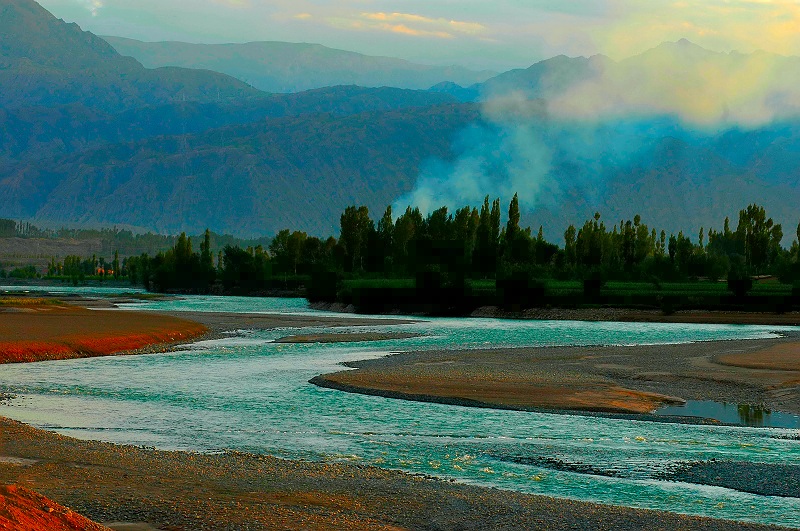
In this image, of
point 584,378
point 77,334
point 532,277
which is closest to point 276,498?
point 584,378

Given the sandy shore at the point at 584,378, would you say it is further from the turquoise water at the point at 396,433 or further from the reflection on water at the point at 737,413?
the turquoise water at the point at 396,433

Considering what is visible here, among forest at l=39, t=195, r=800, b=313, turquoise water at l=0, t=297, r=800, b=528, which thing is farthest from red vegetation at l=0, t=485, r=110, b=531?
forest at l=39, t=195, r=800, b=313

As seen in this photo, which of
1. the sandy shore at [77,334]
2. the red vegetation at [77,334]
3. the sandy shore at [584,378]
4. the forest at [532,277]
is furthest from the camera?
the forest at [532,277]

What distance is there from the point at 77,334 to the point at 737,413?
47897mm

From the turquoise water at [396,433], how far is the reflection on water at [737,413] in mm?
1779

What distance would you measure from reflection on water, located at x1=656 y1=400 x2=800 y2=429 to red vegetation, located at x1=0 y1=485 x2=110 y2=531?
24.1 m

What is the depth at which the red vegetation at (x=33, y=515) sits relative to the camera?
15.4m

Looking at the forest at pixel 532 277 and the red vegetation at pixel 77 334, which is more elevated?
the forest at pixel 532 277

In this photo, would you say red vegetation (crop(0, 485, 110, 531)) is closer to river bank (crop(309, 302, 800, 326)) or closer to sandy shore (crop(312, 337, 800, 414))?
sandy shore (crop(312, 337, 800, 414))

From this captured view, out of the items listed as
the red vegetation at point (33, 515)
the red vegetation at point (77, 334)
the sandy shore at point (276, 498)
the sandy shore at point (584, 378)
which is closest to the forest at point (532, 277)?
the red vegetation at point (77, 334)

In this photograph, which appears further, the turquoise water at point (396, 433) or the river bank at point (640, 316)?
the river bank at point (640, 316)

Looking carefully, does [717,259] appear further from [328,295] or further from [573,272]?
[328,295]

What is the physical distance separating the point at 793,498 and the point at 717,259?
539 feet

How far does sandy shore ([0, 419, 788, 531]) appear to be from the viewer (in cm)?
1931
